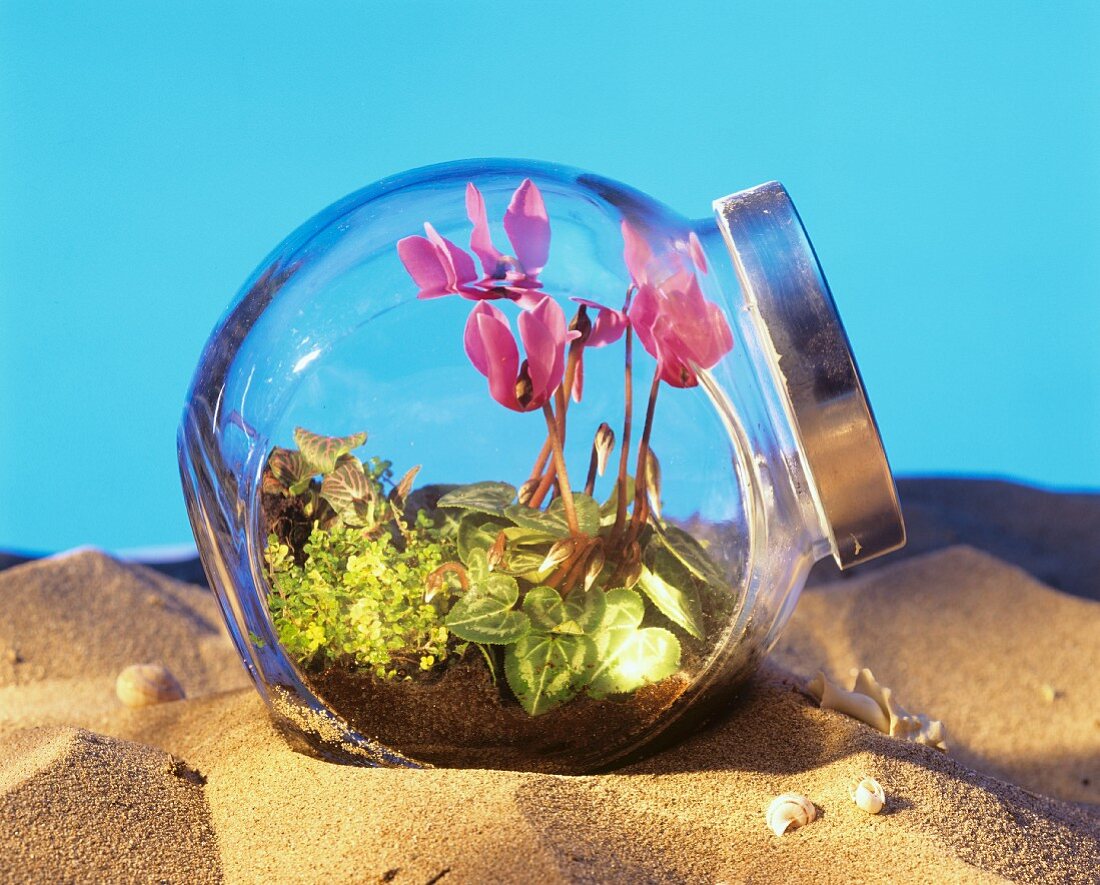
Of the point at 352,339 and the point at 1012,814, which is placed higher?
the point at 352,339

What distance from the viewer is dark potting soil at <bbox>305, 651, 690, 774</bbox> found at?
1037 millimetres

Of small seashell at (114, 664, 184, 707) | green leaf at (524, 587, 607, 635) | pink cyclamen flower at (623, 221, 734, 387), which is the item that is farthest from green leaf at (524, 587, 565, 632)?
small seashell at (114, 664, 184, 707)

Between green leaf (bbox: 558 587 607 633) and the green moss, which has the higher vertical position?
the green moss

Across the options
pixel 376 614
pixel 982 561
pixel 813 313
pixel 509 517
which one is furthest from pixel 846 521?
pixel 982 561

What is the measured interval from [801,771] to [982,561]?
127cm

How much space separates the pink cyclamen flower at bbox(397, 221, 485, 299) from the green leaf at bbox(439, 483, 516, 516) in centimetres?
16

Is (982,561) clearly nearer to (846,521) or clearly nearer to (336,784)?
(846,521)

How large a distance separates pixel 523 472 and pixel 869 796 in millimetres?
400

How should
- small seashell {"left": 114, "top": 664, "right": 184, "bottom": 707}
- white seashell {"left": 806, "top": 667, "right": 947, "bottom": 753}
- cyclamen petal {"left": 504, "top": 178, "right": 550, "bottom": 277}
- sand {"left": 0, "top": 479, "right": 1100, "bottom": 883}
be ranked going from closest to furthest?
sand {"left": 0, "top": 479, "right": 1100, "bottom": 883} → cyclamen petal {"left": 504, "top": 178, "right": 550, "bottom": 277} → white seashell {"left": 806, "top": 667, "right": 947, "bottom": 753} → small seashell {"left": 114, "top": 664, "right": 184, "bottom": 707}

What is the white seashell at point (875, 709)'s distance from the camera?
49.6 inches

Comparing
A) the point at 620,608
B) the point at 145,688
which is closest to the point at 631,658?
the point at 620,608

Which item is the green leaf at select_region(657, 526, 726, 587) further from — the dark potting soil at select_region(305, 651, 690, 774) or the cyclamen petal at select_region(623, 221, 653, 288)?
the cyclamen petal at select_region(623, 221, 653, 288)

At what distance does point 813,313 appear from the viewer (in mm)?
947

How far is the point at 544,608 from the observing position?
1.00 m
